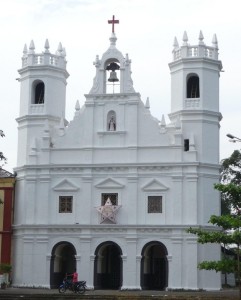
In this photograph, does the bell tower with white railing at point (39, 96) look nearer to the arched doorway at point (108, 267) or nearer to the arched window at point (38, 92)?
the arched window at point (38, 92)

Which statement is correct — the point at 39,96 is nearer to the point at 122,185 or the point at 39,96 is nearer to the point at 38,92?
the point at 38,92

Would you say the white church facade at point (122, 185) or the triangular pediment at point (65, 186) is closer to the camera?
the white church facade at point (122, 185)

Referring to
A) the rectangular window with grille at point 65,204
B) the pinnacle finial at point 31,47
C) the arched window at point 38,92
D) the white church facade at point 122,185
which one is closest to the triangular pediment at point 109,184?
the white church facade at point 122,185

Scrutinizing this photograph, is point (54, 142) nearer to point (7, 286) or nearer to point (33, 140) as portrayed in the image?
point (33, 140)

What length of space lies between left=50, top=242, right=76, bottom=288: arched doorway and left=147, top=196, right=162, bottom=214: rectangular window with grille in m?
5.65

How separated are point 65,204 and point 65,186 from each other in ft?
3.81

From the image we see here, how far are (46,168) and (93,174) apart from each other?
3.18 m

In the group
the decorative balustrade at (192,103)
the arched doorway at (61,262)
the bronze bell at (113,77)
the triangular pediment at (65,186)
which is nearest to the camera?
the arched doorway at (61,262)

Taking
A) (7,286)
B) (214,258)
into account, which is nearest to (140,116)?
(214,258)

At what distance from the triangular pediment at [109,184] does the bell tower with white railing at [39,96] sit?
16.4ft

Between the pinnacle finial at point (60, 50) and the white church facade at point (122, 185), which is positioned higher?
the pinnacle finial at point (60, 50)

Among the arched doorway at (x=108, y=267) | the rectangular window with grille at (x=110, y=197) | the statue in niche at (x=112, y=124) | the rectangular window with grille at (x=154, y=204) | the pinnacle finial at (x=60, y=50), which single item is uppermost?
the pinnacle finial at (x=60, y=50)

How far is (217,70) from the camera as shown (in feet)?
165

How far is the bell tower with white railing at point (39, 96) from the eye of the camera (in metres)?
51.5
